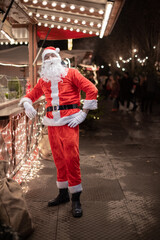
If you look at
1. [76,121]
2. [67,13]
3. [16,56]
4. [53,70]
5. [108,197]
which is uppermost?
[67,13]

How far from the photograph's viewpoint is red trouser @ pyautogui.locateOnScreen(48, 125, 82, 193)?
11.5 ft

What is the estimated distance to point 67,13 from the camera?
522 cm

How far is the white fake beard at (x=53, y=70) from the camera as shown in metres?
3.56

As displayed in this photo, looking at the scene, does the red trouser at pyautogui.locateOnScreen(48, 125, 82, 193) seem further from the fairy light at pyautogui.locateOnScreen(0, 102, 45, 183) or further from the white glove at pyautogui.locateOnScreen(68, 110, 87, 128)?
the fairy light at pyautogui.locateOnScreen(0, 102, 45, 183)

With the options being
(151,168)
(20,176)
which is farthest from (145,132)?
(20,176)

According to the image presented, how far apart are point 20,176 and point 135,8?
26.1m

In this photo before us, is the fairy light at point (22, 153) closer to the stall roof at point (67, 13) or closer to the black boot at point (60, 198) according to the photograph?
the black boot at point (60, 198)

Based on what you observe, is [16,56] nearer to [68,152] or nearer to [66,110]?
[66,110]

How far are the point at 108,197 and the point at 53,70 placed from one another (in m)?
1.98

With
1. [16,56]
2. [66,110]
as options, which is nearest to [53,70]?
[66,110]

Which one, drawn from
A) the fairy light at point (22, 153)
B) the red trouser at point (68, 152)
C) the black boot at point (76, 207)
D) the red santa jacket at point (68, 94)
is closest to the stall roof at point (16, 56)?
the fairy light at point (22, 153)

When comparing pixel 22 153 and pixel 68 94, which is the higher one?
pixel 68 94

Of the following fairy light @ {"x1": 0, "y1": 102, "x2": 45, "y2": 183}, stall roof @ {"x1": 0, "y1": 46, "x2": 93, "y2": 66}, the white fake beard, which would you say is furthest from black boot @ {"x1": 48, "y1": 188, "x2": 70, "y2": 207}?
stall roof @ {"x1": 0, "y1": 46, "x2": 93, "y2": 66}

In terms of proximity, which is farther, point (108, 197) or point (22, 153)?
point (22, 153)
